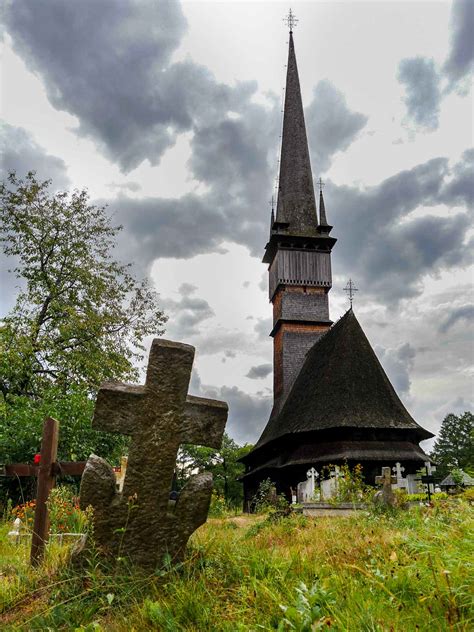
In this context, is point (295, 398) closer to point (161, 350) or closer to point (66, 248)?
point (66, 248)

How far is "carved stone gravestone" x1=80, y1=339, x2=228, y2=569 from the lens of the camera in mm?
4605

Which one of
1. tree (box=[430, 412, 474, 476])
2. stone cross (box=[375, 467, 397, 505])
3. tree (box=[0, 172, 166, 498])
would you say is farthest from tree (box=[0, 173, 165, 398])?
tree (box=[430, 412, 474, 476])

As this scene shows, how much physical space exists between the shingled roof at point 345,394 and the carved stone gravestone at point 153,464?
16.3m

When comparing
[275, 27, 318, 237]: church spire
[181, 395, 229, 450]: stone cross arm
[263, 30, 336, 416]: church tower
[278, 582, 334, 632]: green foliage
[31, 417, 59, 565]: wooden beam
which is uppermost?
[275, 27, 318, 237]: church spire

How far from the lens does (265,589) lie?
11.5ft

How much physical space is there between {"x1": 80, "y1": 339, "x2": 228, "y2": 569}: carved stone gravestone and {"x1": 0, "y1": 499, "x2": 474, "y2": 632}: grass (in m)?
0.23

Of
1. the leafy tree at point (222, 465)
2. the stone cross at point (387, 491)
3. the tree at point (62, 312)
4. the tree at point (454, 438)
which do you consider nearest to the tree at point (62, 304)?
the tree at point (62, 312)

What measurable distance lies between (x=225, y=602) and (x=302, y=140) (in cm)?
3834

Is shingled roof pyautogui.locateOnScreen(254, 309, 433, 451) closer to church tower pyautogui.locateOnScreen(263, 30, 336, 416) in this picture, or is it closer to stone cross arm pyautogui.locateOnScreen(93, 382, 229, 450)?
church tower pyautogui.locateOnScreen(263, 30, 336, 416)

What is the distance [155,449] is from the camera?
483cm

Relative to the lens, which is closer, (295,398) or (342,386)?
(342,386)

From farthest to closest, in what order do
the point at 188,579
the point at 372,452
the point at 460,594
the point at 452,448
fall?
the point at 452,448 → the point at 372,452 → the point at 188,579 → the point at 460,594

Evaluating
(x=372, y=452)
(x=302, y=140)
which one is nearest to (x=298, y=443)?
(x=372, y=452)

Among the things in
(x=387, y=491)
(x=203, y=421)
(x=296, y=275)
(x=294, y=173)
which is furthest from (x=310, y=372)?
(x=203, y=421)
